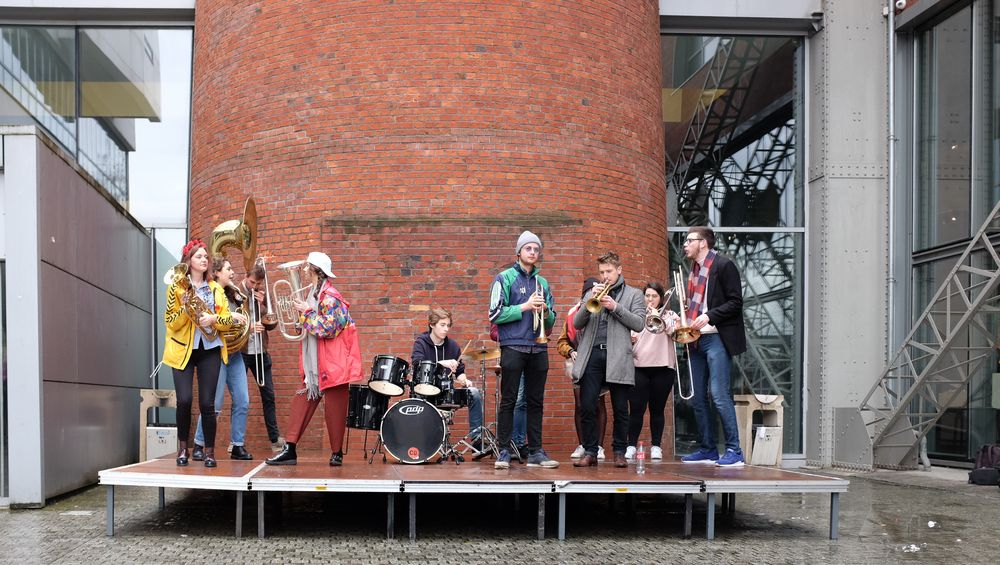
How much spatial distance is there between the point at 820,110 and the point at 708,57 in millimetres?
1942

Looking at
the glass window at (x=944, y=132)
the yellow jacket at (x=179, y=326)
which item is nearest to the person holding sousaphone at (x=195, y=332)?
the yellow jacket at (x=179, y=326)

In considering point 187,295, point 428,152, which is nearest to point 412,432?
point 187,295

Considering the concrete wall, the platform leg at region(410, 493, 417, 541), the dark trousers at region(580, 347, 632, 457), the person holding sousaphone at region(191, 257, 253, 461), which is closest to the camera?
the platform leg at region(410, 493, 417, 541)

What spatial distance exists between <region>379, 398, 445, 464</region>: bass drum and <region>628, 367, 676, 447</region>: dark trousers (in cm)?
174

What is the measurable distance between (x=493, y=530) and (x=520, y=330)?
1624mm

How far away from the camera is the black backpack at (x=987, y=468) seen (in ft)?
41.3

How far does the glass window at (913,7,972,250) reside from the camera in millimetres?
14945

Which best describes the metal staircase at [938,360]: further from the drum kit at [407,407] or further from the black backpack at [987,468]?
the drum kit at [407,407]

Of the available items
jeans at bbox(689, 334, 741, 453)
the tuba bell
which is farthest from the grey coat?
the tuba bell

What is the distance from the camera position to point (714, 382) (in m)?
8.95

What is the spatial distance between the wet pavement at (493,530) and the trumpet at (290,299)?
162 cm

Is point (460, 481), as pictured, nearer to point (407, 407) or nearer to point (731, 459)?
point (407, 407)

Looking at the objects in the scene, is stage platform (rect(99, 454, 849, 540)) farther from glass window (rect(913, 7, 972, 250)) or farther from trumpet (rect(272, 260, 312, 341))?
glass window (rect(913, 7, 972, 250))

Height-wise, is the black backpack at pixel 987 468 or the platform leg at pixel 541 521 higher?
the platform leg at pixel 541 521
